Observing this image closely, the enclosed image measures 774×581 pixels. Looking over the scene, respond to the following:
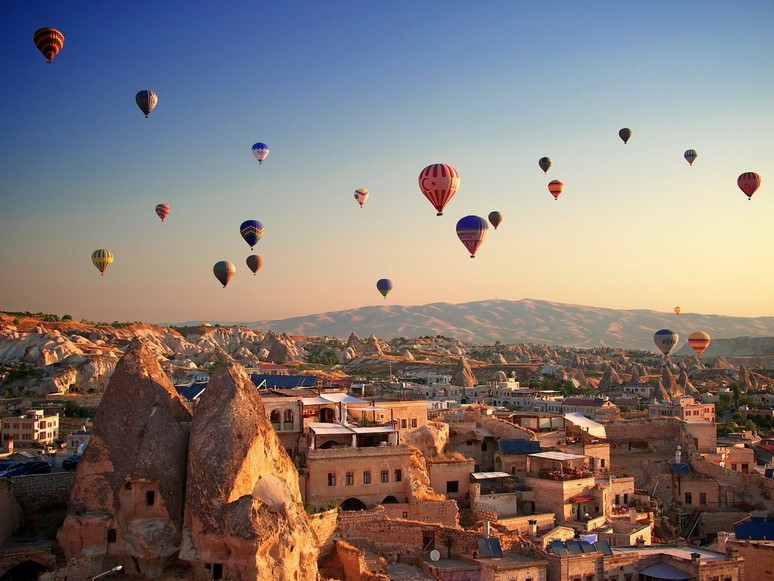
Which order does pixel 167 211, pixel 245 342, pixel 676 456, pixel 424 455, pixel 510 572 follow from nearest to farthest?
pixel 510 572 < pixel 424 455 < pixel 676 456 < pixel 167 211 < pixel 245 342

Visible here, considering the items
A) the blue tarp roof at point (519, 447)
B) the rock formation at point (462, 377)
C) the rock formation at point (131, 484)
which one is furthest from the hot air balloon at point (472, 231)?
the rock formation at point (462, 377)

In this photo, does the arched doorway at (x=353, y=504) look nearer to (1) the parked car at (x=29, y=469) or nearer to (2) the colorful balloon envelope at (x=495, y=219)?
(1) the parked car at (x=29, y=469)

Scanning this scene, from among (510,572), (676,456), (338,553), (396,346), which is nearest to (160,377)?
(338,553)

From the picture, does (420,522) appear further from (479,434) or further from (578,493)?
(479,434)

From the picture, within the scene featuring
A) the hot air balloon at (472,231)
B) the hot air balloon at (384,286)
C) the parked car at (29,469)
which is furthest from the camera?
the hot air balloon at (384,286)

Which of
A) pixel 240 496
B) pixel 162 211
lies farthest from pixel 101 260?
pixel 240 496

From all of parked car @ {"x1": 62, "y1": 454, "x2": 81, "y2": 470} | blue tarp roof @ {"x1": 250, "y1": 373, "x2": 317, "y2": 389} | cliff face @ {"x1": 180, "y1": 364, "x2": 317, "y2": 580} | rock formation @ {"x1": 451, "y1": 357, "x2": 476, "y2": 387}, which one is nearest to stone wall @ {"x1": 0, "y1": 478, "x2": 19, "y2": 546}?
parked car @ {"x1": 62, "y1": 454, "x2": 81, "y2": 470}

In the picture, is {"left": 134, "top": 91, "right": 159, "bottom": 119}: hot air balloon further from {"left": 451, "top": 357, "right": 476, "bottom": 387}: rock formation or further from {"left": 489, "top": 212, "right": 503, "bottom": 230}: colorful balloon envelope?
{"left": 451, "top": 357, "right": 476, "bottom": 387}: rock formation
